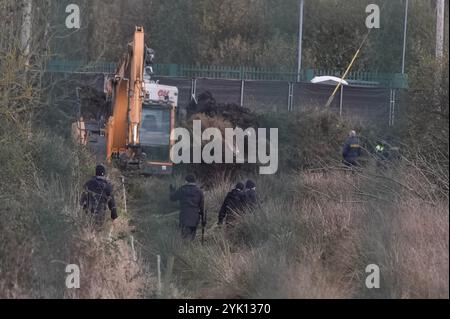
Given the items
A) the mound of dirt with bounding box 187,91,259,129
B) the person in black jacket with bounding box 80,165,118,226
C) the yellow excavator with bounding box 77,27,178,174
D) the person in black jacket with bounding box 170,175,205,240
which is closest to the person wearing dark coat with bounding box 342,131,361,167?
the yellow excavator with bounding box 77,27,178,174

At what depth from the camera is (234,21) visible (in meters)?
40.6

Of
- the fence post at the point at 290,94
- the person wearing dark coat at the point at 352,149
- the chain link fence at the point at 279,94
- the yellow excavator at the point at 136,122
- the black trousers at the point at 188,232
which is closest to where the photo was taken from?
the black trousers at the point at 188,232

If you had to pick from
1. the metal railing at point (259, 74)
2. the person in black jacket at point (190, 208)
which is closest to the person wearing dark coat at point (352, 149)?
the person in black jacket at point (190, 208)

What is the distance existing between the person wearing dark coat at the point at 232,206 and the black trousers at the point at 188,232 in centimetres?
55

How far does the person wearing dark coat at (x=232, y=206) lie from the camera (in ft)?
50.7

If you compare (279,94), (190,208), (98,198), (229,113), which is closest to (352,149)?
(229,113)

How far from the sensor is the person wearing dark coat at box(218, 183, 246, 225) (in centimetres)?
1545

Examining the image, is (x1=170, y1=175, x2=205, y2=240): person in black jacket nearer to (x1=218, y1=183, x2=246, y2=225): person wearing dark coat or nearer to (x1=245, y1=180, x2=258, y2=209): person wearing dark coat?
(x1=218, y1=183, x2=246, y2=225): person wearing dark coat

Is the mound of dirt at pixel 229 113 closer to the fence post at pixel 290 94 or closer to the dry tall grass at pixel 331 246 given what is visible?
the fence post at pixel 290 94

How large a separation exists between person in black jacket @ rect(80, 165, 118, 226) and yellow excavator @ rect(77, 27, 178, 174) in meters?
5.80

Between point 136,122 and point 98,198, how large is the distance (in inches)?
265

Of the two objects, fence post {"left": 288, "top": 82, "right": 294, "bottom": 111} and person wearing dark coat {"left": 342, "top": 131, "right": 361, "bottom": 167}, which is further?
fence post {"left": 288, "top": 82, "right": 294, "bottom": 111}

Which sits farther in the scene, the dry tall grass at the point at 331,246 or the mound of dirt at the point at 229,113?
the mound of dirt at the point at 229,113

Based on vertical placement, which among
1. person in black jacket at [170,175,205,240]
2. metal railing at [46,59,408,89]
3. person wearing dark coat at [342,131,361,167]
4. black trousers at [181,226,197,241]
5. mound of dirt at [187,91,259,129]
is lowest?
black trousers at [181,226,197,241]
